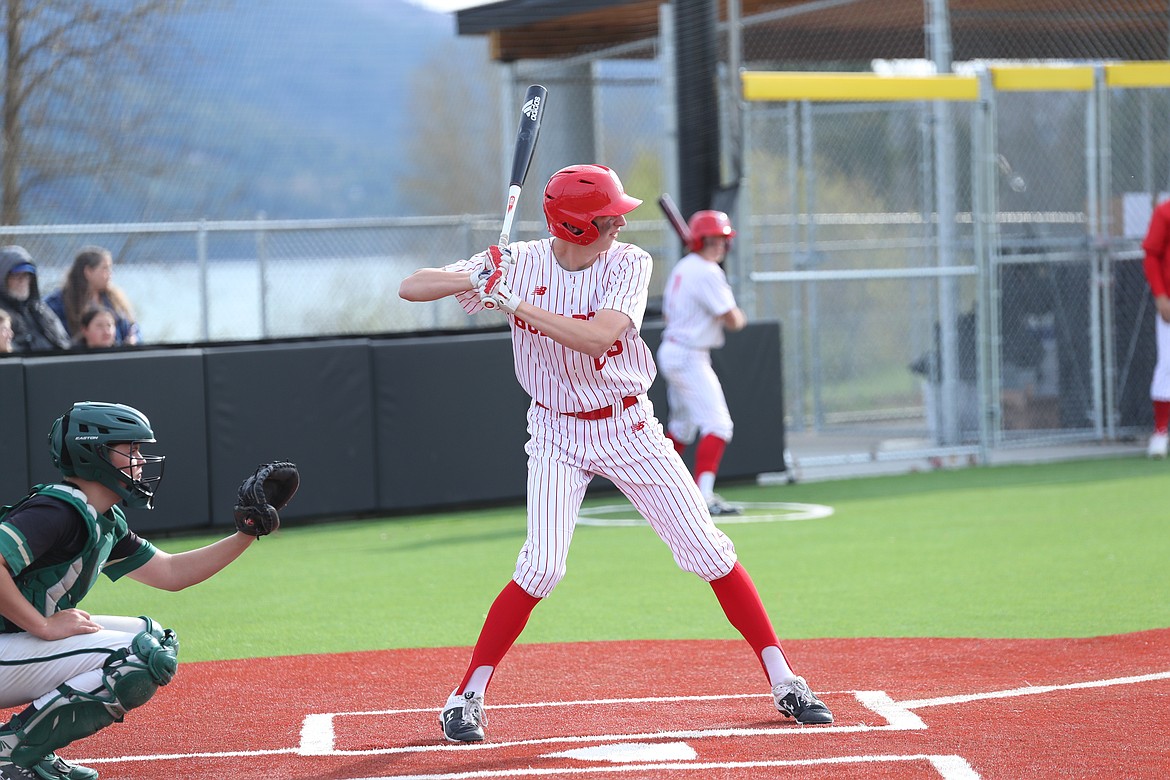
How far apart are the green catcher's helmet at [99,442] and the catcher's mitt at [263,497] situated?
0.83 ft

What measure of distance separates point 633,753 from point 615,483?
889mm

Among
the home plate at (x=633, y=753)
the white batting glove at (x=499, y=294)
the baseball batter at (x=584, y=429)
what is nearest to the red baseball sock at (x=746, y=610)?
the baseball batter at (x=584, y=429)

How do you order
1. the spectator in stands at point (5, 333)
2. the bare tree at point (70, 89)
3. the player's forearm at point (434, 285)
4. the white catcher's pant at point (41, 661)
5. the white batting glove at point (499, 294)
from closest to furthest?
1. the white catcher's pant at point (41, 661)
2. the white batting glove at point (499, 294)
3. the player's forearm at point (434, 285)
4. the spectator in stands at point (5, 333)
5. the bare tree at point (70, 89)

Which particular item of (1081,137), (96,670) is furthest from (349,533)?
(1081,137)

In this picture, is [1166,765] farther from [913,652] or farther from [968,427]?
[968,427]

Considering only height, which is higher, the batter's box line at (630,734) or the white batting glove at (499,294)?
the white batting glove at (499,294)

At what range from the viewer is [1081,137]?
1441 cm

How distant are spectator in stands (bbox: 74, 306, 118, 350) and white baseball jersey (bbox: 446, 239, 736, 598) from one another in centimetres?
595

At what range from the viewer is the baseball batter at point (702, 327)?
31.8ft

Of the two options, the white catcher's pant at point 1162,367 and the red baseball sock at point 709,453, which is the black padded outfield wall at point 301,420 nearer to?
the red baseball sock at point 709,453

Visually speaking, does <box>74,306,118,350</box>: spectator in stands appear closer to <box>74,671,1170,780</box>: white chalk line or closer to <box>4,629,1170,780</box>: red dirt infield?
<box>4,629,1170,780</box>: red dirt infield

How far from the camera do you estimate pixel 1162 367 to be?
12.4m

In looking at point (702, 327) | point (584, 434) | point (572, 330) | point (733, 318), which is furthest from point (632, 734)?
point (702, 327)

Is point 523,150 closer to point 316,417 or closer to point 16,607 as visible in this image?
point 16,607
